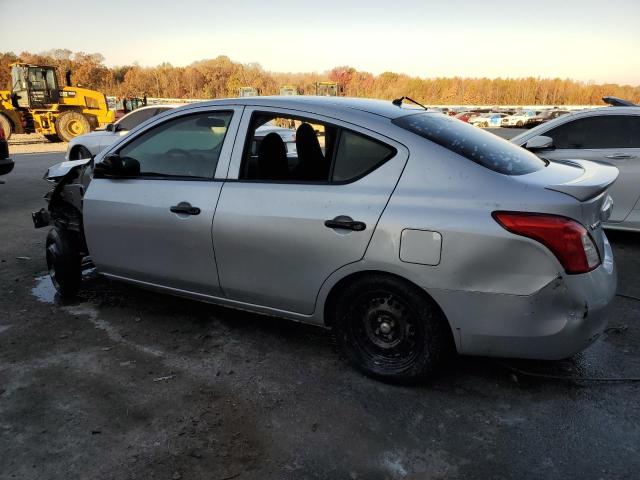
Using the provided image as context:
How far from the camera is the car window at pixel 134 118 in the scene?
10609 millimetres

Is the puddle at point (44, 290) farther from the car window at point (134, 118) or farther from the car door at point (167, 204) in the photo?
the car window at point (134, 118)

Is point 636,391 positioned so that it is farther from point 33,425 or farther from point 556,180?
point 33,425

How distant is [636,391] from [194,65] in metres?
92.7

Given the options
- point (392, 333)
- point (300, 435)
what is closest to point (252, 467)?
point (300, 435)

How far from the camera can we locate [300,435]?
251 centimetres

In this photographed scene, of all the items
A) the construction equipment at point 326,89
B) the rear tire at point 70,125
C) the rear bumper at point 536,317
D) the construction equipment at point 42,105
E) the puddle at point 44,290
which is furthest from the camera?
the construction equipment at point 326,89

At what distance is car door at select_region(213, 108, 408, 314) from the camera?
2.74 metres

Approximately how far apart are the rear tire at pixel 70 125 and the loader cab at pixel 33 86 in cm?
92

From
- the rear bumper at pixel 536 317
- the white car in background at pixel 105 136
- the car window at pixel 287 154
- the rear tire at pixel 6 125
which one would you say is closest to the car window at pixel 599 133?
the rear bumper at pixel 536 317

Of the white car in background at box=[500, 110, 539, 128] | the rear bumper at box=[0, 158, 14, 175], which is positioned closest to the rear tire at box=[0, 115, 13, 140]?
the rear bumper at box=[0, 158, 14, 175]

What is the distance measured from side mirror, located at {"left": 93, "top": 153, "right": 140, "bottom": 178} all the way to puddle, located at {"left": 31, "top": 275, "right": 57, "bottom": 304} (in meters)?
1.43

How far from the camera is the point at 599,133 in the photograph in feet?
18.6

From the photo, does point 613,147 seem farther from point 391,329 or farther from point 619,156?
point 391,329

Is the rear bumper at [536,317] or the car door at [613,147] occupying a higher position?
the car door at [613,147]
